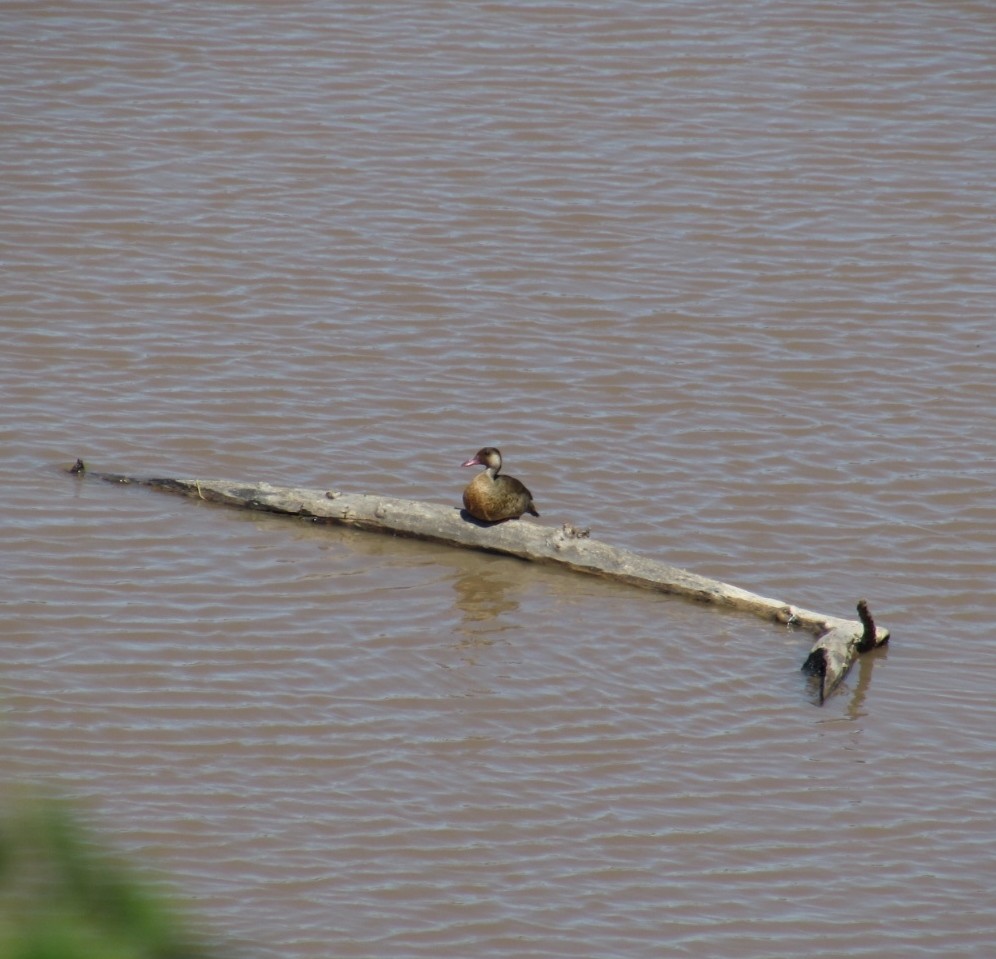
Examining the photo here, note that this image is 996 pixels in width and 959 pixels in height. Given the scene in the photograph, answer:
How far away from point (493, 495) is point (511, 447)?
163cm

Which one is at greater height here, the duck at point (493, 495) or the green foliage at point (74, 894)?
the duck at point (493, 495)

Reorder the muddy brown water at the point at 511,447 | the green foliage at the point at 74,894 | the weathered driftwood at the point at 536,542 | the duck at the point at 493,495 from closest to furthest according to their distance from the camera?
the green foliage at the point at 74,894
the muddy brown water at the point at 511,447
the weathered driftwood at the point at 536,542
the duck at the point at 493,495

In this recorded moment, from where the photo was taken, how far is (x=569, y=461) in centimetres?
880

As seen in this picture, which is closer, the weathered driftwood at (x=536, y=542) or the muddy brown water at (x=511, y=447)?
the muddy brown water at (x=511, y=447)

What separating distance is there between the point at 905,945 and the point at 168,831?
249 cm

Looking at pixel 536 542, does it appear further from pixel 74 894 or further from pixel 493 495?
pixel 74 894

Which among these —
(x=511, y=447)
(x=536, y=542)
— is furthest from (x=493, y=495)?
(x=511, y=447)

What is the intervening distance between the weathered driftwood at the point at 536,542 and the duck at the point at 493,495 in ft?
0.25

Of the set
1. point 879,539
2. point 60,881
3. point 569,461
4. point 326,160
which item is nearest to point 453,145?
point 326,160

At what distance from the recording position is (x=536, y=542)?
24.3 ft

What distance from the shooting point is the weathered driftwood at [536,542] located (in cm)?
663

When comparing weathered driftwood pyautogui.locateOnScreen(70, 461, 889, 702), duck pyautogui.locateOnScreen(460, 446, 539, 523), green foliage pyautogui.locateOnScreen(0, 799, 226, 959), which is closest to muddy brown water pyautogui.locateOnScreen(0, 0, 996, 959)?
weathered driftwood pyautogui.locateOnScreen(70, 461, 889, 702)

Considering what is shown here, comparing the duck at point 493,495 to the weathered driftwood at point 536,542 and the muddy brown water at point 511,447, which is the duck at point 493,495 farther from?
the muddy brown water at point 511,447

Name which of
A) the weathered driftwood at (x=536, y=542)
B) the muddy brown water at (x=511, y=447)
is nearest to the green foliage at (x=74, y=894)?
the muddy brown water at (x=511, y=447)
